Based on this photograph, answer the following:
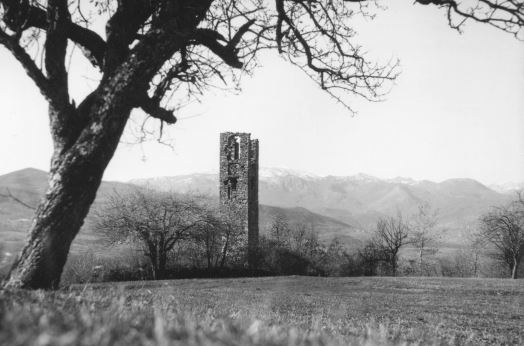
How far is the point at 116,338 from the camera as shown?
7.20ft

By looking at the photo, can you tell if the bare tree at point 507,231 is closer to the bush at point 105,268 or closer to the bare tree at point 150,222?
the bare tree at point 150,222

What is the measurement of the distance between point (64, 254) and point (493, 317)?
1407 cm

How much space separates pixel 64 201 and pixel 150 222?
120 ft

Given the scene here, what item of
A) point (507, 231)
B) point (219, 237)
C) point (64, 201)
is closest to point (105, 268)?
point (219, 237)

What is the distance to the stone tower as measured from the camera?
5284 cm

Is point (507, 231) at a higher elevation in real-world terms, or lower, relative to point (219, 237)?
higher

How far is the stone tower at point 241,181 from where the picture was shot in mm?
52844

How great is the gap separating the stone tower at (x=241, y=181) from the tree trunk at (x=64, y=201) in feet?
155

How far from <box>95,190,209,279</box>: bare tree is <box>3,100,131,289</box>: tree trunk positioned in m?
35.9

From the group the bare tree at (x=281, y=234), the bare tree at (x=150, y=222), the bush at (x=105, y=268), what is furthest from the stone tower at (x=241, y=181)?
the bush at (x=105, y=268)

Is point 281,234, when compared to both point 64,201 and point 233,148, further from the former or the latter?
point 64,201

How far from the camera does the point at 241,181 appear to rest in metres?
53.6

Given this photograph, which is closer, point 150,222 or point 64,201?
point 64,201

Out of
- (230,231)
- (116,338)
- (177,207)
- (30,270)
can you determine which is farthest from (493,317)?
(230,231)
